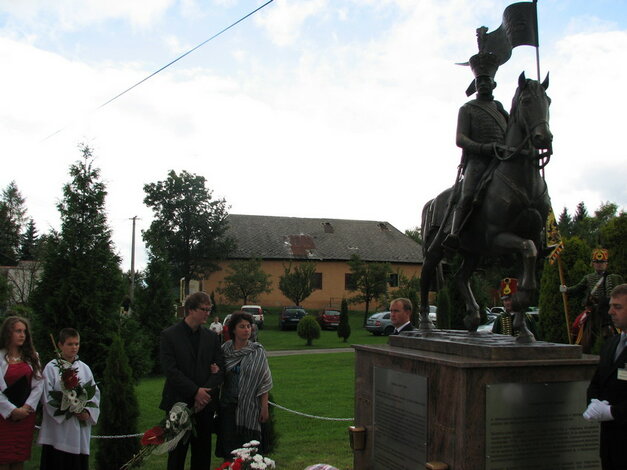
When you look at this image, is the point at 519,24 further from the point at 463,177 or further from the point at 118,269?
the point at 118,269

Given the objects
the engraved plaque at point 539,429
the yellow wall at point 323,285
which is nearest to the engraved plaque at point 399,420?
the engraved plaque at point 539,429

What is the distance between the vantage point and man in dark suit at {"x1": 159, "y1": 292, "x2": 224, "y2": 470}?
559 cm

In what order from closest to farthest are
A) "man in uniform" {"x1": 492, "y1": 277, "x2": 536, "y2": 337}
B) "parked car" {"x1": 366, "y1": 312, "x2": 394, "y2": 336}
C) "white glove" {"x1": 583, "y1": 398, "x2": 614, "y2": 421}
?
"white glove" {"x1": 583, "y1": 398, "x2": 614, "y2": 421}, "man in uniform" {"x1": 492, "y1": 277, "x2": 536, "y2": 337}, "parked car" {"x1": 366, "y1": 312, "x2": 394, "y2": 336}

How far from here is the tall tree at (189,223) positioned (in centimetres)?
4759

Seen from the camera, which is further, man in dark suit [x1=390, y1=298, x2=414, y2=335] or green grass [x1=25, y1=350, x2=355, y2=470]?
green grass [x1=25, y1=350, x2=355, y2=470]

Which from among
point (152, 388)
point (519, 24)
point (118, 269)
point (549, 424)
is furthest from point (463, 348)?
point (152, 388)

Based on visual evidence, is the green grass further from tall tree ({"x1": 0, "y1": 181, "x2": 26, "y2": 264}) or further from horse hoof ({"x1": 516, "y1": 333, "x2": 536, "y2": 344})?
tall tree ({"x1": 0, "y1": 181, "x2": 26, "y2": 264})

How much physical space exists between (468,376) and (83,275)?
25.0 feet

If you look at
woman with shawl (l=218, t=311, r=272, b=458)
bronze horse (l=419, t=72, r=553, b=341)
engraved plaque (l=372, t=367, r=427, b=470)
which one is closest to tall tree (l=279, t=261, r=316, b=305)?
woman with shawl (l=218, t=311, r=272, b=458)

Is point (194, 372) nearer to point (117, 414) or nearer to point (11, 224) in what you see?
point (117, 414)

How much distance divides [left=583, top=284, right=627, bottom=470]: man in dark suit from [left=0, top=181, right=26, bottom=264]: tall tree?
62.4 metres

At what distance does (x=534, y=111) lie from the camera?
4.91m

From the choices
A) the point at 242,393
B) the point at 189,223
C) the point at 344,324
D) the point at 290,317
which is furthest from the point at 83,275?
the point at 189,223

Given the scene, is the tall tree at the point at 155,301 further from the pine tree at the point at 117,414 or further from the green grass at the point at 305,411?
the pine tree at the point at 117,414
